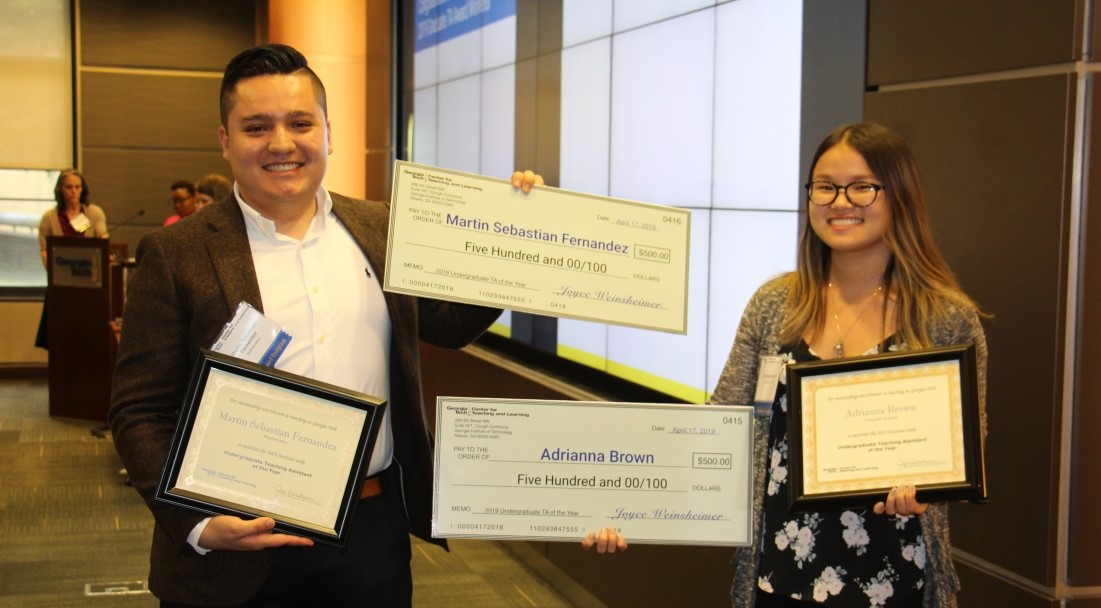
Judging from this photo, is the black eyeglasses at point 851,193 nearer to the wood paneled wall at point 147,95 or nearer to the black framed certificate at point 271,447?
the black framed certificate at point 271,447

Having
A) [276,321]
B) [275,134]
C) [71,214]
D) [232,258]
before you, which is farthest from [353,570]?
[71,214]

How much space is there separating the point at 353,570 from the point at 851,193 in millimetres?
1073

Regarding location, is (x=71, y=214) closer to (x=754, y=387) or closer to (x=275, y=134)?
(x=275, y=134)

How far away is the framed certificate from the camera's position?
5.88 ft

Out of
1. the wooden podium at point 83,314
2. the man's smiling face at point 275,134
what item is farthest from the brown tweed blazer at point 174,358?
the wooden podium at point 83,314

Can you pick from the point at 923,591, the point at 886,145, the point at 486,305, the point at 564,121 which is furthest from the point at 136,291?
the point at 564,121

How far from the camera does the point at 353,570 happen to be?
1908 millimetres

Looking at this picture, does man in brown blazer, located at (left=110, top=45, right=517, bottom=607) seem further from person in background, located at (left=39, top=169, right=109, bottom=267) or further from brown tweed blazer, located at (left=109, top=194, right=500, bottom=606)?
person in background, located at (left=39, top=169, right=109, bottom=267)

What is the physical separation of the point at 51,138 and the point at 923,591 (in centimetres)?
977

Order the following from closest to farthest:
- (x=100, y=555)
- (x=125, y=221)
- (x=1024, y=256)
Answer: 1. (x=1024, y=256)
2. (x=100, y=555)
3. (x=125, y=221)

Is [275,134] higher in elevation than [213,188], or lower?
lower

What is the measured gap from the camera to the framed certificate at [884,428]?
1793 millimetres

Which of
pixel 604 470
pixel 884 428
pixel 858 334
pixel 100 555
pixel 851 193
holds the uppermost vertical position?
pixel 851 193

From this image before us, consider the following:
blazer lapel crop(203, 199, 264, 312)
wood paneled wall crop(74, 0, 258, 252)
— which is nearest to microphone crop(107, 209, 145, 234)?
wood paneled wall crop(74, 0, 258, 252)
